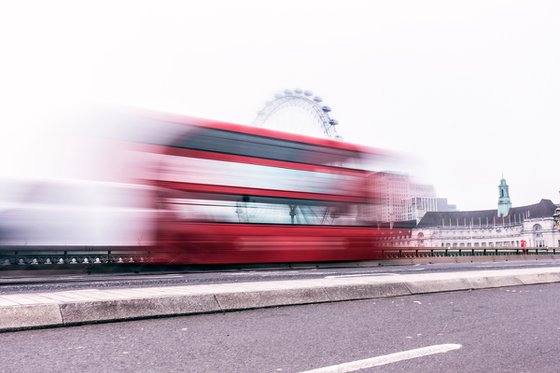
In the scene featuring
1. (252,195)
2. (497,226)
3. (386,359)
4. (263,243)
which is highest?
(497,226)

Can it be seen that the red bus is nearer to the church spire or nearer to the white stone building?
the white stone building

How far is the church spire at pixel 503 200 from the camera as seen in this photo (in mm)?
189250

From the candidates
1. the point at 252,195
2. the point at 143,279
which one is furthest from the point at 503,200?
the point at 143,279

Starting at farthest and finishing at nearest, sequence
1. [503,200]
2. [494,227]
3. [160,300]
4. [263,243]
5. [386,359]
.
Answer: [503,200] → [494,227] → [263,243] → [160,300] → [386,359]

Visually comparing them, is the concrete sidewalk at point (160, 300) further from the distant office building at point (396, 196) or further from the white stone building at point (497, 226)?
the white stone building at point (497, 226)

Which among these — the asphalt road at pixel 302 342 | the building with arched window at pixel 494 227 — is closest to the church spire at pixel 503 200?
the building with arched window at pixel 494 227

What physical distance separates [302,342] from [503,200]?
20592cm

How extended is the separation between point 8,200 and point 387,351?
33.0ft

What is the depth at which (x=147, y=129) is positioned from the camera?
1241cm

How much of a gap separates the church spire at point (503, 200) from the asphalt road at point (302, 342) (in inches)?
7861

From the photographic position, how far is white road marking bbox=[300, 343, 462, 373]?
298 centimetres

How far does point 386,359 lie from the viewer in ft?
10.6

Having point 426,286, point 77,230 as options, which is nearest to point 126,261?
point 77,230

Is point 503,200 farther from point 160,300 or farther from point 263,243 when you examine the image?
point 160,300
